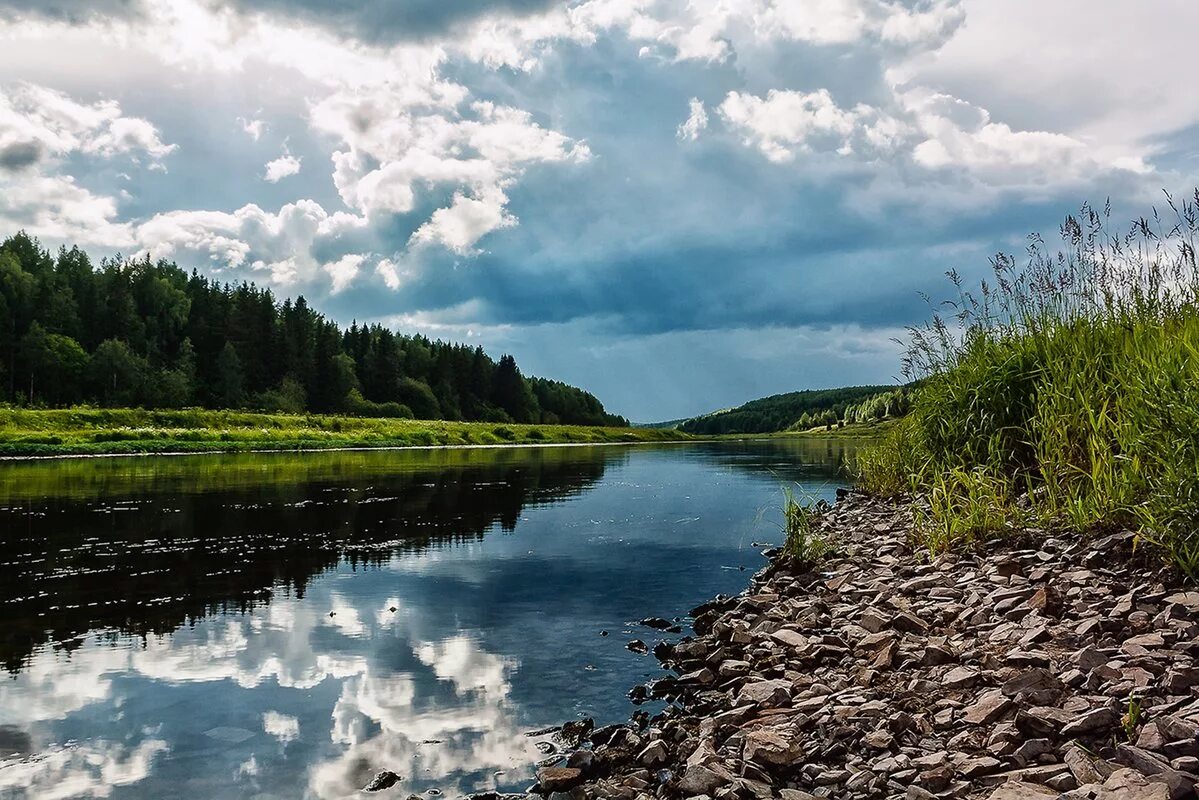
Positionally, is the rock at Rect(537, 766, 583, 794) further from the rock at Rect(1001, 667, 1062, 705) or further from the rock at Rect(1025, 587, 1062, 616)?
the rock at Rect(1025, 587, 1062, 616)

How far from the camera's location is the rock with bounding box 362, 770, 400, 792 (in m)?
6.73

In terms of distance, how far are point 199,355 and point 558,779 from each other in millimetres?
148305

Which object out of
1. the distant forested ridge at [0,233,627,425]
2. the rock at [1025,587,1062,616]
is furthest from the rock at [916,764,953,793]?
the distant forested ridge at [0,233,627,425]

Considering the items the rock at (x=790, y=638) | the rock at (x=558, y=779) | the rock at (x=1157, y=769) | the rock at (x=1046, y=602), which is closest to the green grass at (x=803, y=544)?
the rock at (x=790, y=638)

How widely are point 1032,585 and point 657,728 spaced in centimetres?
492

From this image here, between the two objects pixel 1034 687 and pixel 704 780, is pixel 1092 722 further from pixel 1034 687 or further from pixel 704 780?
pixel 704 780

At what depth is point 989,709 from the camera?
6152mm

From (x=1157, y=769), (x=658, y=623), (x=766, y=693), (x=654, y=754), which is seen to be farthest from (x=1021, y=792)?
(x=658, y=623)

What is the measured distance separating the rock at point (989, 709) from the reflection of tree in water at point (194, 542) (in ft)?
37.0

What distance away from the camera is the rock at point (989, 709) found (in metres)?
6.09

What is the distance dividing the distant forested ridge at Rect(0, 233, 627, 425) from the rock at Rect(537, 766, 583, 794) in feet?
400

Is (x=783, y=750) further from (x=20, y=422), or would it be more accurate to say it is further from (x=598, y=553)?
(x=20, y=422)

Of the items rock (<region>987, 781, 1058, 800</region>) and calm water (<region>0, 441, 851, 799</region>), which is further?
calm water (<region>0, 441, 851, 799</region>)

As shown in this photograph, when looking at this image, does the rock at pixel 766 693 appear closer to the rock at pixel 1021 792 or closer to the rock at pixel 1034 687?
the rock at pixel 1034 687
